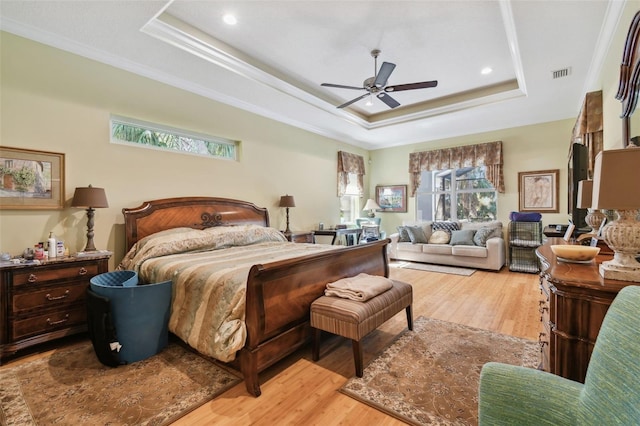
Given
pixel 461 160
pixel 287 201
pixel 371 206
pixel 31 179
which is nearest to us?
pixel 31 179

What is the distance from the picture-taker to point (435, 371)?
2.16m

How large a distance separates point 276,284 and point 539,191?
5778 millimetres

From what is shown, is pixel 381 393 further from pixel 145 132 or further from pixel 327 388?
pixel 145 132

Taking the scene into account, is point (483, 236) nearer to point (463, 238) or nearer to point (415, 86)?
point (463, 238)

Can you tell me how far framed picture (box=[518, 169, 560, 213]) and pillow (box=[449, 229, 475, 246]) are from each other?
1.15 m

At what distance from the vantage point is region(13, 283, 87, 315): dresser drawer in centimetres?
235

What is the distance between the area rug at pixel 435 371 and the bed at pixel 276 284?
56 cm

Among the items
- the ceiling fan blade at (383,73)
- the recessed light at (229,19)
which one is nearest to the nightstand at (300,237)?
the ceiling fan blade at (383,73)

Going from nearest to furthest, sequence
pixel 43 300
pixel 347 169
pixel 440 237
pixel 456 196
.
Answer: pixel 43 300
pixel 440 237
pixel 456 196
pixel 347 169

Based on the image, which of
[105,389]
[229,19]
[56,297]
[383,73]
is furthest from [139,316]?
[383,73]

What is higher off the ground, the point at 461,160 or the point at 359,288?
the point at 461,160

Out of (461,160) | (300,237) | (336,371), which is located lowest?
(336,371)

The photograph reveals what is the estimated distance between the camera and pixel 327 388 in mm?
1979

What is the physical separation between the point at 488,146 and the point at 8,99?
717 cm
